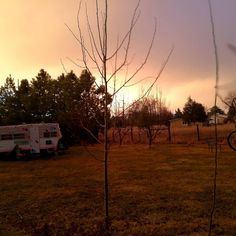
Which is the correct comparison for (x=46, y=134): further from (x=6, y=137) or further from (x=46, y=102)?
(x=46, y=102)

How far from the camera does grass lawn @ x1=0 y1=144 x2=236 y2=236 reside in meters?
6.71

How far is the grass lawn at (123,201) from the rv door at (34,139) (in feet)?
23.2

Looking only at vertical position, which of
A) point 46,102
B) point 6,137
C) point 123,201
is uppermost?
point 46,102

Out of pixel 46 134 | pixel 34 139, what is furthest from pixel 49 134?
pixel 34 139

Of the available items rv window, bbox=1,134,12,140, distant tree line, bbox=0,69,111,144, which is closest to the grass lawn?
rv window, bbox=1,134,12,140

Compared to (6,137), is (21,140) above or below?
below

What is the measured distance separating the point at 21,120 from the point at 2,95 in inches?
180

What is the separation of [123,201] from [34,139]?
1408 centimetres

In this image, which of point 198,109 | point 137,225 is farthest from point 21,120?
point 198,109

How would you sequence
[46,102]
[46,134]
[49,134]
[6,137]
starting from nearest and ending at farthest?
[6,137] < [46,134] < [49,134] < [46,102]

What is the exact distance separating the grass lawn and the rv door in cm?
706

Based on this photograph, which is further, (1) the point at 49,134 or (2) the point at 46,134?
(1) the point at 49,134

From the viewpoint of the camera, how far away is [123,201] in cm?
880

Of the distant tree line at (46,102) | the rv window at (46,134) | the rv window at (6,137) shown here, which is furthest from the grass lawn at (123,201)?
the distant tree line at (46,102)
